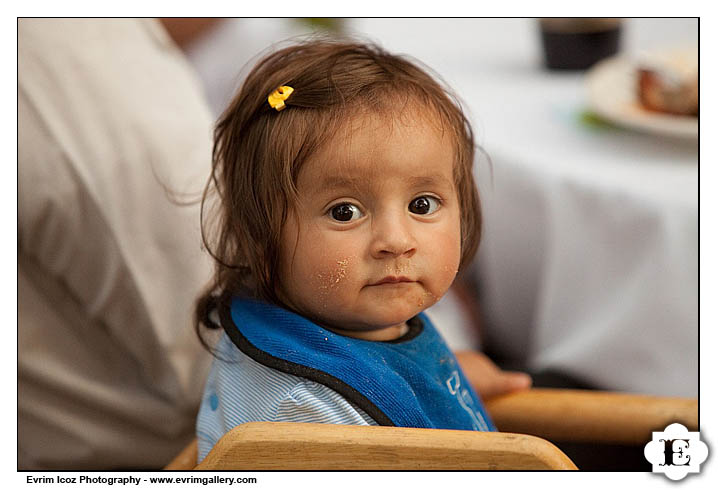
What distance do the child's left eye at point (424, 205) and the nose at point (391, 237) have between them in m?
0.02

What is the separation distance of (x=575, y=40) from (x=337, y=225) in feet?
2.86

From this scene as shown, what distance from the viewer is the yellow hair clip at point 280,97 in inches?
24.5

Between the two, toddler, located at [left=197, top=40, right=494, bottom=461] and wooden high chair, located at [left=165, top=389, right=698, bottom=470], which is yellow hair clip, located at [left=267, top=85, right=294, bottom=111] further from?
wooden high chair, located at [left=165, top=389, right=698, bottom=470]

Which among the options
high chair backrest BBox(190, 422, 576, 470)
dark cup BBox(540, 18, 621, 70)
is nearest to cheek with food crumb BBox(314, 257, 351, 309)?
high chair backrest BBox(190, 422, 576, 470)

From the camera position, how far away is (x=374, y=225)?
617 mm

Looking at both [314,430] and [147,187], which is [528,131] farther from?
[314,430]

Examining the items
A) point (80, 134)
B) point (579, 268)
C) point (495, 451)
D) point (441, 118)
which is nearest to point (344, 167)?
point (441, 118)

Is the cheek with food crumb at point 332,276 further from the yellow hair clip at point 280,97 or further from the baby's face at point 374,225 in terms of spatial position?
the yellow hair clip at point 280,97

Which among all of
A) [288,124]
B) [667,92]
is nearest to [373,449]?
[288,124]

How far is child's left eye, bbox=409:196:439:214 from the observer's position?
0.64m

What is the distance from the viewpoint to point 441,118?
654 millimetres

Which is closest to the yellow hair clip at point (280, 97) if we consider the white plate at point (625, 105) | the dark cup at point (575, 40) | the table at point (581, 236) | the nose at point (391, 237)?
the nose at point (391, 237)

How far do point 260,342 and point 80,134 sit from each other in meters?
0.34

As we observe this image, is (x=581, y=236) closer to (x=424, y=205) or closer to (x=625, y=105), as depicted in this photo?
(x=625, y=105)
